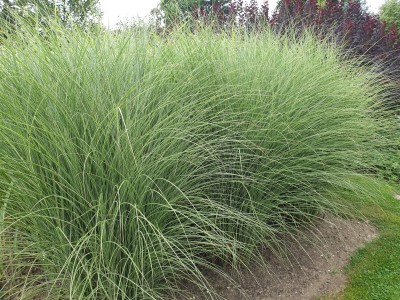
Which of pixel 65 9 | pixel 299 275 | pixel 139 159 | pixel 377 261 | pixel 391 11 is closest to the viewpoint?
pixel 139 159

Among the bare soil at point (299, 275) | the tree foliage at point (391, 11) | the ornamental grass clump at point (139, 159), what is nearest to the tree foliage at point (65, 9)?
the ornamental grass clump at point (139, 159)

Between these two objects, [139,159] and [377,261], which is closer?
[139,159]

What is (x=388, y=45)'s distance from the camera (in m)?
7.06

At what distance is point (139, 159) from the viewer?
1898 mm

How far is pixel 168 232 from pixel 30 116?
0.93 m

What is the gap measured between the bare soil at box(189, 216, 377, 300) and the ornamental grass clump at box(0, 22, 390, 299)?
0.11m

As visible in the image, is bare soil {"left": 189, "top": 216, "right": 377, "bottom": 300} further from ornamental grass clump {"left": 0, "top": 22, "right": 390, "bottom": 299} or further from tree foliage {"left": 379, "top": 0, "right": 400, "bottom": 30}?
tree foliage {"left": 379, "top": 0, "right": 400, "bottom": 30}

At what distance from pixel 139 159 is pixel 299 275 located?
147cm

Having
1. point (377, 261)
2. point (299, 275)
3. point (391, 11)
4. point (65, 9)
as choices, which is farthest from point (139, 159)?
point (391, 11)

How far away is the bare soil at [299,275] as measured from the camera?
2447mm

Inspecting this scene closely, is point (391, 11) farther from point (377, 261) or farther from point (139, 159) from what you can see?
point (139, 159)

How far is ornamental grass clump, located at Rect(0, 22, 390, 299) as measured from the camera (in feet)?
6.10

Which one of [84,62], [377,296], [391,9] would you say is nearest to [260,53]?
[84,62]

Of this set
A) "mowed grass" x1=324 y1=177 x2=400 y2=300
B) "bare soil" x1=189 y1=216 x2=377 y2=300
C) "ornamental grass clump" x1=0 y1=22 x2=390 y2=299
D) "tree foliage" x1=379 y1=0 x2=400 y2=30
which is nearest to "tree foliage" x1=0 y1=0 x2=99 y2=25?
"ornamental grass clump" x1=0 y1=22 x2=390 y2=299
